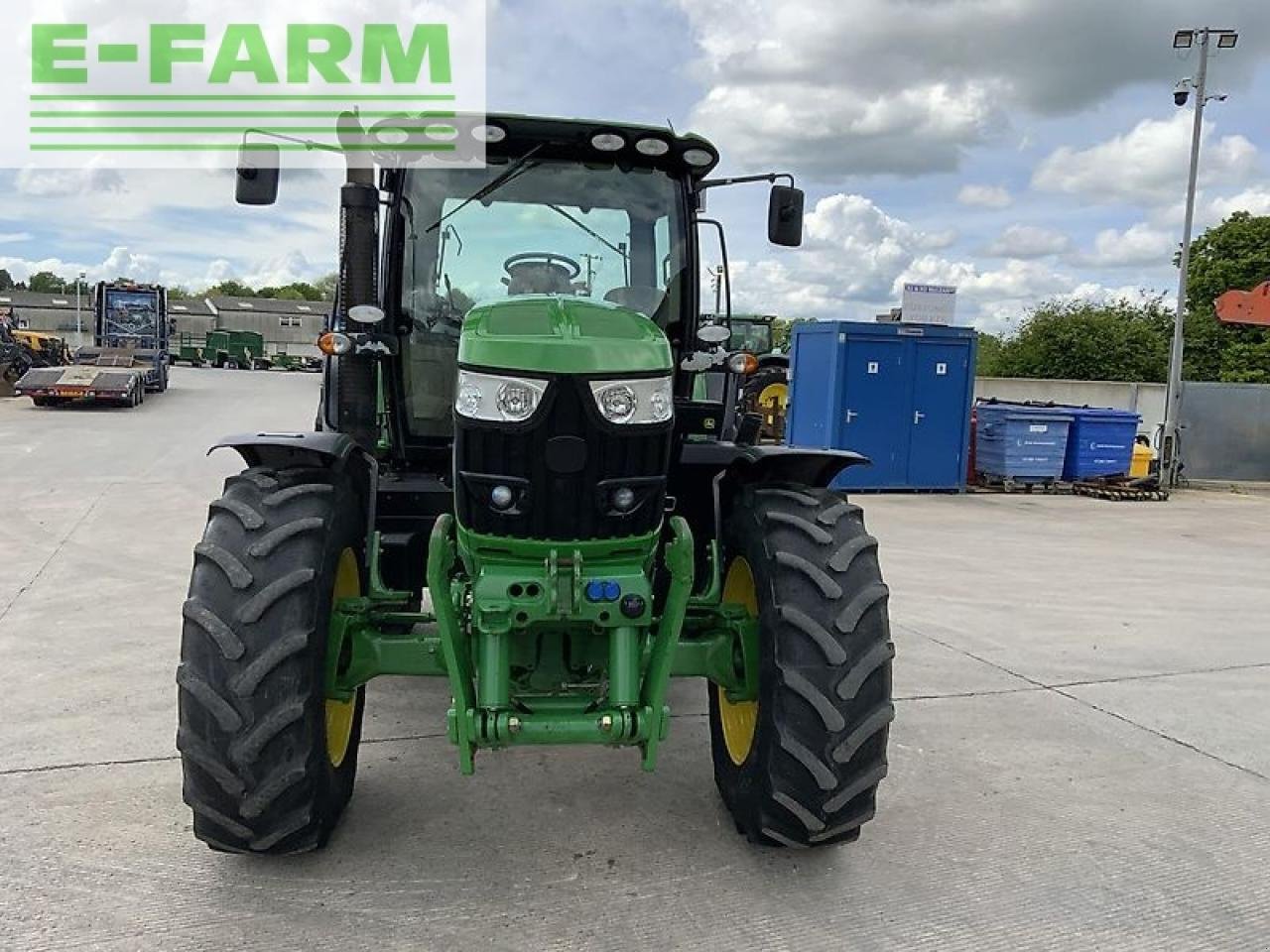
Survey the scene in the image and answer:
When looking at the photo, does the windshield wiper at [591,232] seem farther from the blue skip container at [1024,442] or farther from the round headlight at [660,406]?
the blue skip container at [1024,442]

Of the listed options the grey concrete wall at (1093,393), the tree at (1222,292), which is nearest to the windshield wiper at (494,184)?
the grey concrete wall at (1093,393)

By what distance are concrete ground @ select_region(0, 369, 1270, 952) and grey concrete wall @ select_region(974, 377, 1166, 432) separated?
15098mm

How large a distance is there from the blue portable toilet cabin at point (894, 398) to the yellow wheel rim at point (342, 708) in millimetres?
9965

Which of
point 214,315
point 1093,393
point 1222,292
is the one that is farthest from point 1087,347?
point 214,315

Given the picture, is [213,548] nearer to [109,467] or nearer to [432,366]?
[432,366]

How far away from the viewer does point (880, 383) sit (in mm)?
12789

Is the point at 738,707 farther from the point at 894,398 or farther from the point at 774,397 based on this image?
the point at 774,397

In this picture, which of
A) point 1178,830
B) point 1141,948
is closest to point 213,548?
point 1141,948

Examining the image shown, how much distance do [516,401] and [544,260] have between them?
1453mm

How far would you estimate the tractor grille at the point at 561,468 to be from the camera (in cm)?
277

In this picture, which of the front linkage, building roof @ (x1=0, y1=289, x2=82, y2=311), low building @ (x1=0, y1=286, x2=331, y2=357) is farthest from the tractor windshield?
building roof @ (x1=0, y1=289, x2=82, y2=311)

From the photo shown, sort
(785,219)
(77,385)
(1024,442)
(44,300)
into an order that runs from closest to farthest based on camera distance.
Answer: (785,219) → (1024,442) → (77,385) → (44,300)

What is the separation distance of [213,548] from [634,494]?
124 cm

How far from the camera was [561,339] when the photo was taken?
278cm
